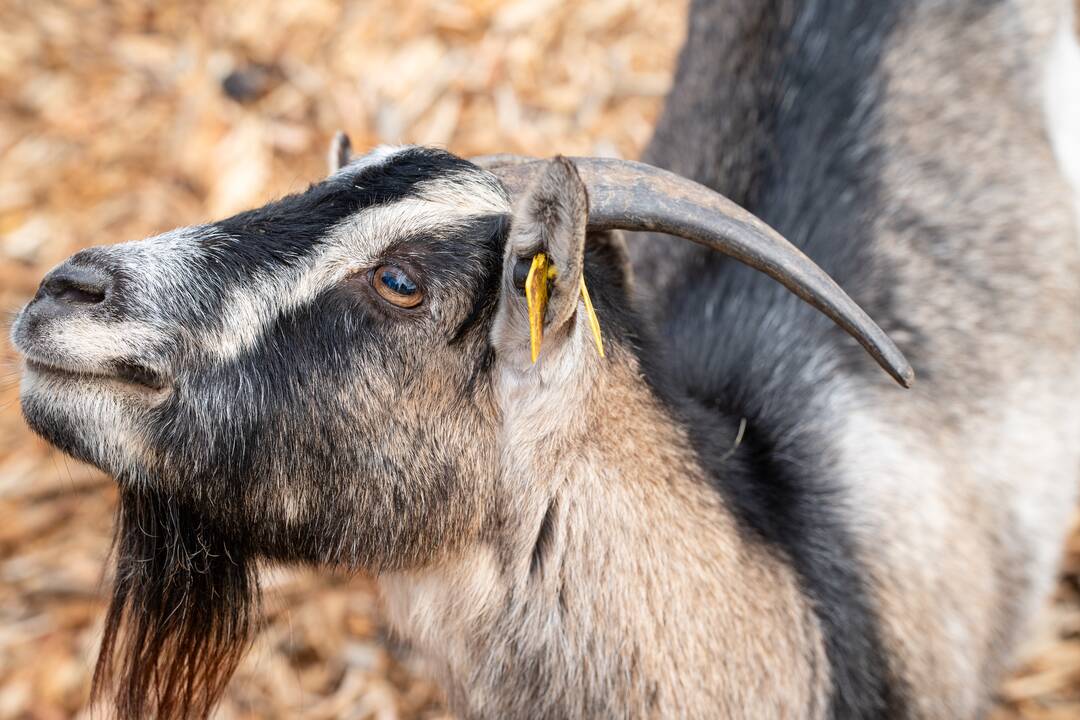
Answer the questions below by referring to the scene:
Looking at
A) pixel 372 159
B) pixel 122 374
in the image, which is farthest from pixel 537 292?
pixel 122 374

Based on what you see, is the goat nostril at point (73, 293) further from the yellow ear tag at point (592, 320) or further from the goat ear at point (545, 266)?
the yellow ear tag at point (592, 320)

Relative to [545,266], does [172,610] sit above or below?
below

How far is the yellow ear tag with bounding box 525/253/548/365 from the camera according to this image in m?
1.96

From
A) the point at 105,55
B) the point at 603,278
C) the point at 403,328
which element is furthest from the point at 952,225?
the point at 105,55

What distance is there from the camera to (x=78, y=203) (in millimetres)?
5027

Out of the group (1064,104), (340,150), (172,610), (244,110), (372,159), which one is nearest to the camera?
(372,159)

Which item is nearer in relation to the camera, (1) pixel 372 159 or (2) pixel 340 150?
(1) pixel 372 159

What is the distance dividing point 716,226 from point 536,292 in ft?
1.36

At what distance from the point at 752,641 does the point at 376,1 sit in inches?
174

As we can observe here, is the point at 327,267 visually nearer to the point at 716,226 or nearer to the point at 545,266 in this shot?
the point at 545,266

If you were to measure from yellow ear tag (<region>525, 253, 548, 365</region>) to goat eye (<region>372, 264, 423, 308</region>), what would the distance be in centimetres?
25

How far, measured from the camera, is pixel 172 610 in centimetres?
243

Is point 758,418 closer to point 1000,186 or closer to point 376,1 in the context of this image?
point 1000,186

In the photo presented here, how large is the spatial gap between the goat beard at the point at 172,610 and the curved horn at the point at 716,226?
1.10 metres
